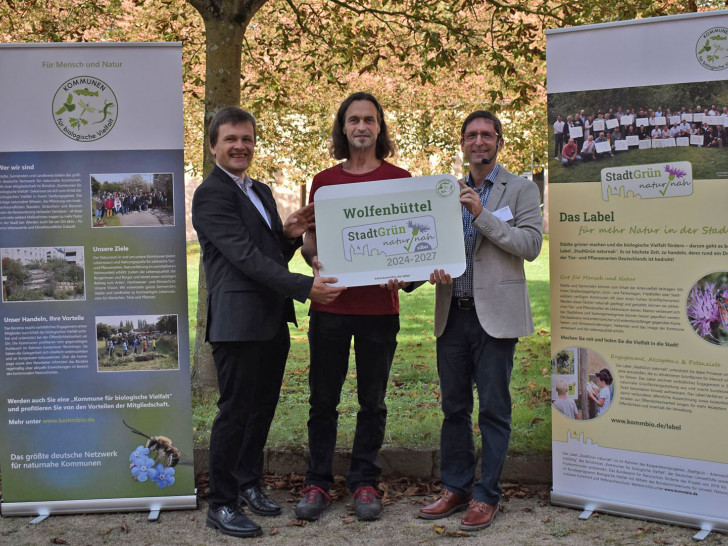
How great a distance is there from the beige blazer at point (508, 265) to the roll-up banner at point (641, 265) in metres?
0.33

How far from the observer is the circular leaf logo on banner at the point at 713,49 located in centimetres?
387

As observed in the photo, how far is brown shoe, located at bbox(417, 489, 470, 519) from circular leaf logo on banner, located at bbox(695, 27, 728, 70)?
277 cm

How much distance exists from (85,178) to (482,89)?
36.3 ft

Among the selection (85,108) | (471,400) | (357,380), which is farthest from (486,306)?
(85,108)

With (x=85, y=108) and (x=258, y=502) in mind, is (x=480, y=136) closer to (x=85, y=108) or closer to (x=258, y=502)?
(x=85, y=108)

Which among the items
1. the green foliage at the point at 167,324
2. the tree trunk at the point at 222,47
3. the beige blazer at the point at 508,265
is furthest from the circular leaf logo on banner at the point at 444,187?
the tree trunk at the point at 222,47

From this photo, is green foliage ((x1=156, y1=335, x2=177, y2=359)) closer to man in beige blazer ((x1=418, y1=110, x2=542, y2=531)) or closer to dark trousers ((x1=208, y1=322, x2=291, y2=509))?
dark trousers ((x1=208, y1=322, x2=291, y2=509))

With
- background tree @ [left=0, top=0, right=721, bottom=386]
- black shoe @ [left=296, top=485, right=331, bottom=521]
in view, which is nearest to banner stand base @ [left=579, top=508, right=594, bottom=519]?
black shoe @ [left=296, top=485, right=331, bottom=521]

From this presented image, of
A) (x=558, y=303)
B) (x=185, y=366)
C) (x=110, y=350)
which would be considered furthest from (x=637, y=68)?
(x=110, y=350)

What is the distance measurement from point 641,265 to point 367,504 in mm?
2074

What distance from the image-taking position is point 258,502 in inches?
173

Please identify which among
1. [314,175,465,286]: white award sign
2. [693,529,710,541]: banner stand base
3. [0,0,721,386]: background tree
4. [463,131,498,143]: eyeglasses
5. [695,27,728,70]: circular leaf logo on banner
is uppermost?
[0,0,721,386]: background tree

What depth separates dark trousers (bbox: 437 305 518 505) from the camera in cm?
415

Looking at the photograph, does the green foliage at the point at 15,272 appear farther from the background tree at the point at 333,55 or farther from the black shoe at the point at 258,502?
the background tree at the point at 333,55
